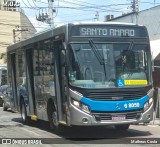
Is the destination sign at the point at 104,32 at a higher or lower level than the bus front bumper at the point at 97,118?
higher

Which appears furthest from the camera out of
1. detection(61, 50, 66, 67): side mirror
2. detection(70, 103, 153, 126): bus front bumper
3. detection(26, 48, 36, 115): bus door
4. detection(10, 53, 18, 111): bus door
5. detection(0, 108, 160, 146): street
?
detection(10, 53, 18, 111): bus door

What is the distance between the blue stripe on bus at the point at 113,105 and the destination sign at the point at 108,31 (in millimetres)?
1891

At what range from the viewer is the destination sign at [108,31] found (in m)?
12.1

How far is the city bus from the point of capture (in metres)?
11.7

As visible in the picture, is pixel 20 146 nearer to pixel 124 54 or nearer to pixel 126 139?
pixel 126 139

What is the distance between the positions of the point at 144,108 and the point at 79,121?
1.96 m

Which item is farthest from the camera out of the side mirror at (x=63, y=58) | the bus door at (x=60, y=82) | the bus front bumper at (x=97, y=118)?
the bus door at (x=60, y=82)

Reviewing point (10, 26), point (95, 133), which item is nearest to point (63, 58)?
point (95, 133)

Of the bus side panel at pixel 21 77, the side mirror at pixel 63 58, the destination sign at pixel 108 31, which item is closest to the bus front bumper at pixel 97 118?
the side mirror at pixel 63 58

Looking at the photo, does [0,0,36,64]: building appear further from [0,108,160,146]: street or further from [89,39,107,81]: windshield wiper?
[89,39,107,81]: windshield wiper

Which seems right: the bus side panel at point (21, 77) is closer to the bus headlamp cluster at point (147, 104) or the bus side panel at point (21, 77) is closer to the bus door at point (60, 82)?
the bus door at point (60, 82)

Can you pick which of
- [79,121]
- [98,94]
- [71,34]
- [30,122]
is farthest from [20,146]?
[30,122]

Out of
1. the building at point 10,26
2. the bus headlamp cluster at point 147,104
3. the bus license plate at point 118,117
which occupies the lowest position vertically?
the bus license plate at point 118,117

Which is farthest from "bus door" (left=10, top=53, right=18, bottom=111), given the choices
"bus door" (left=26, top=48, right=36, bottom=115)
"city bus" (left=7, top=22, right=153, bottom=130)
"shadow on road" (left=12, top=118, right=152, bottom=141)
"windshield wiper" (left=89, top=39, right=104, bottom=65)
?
"windshield wiper" (left=89, top=39, right=104, bottom=65)
